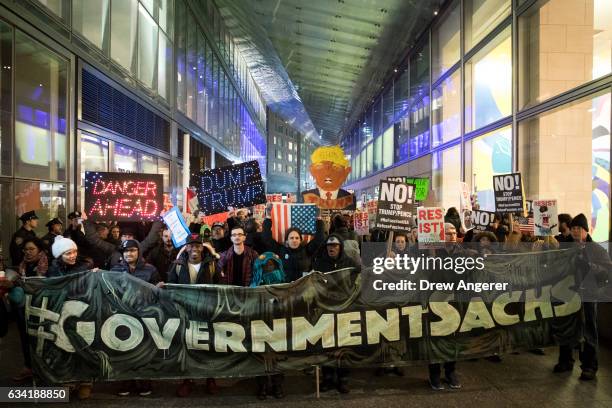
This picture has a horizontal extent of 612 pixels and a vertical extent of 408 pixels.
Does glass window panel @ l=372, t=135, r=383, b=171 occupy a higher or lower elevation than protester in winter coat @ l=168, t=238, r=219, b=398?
higher

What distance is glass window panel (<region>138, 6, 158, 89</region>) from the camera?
14969 millimetres

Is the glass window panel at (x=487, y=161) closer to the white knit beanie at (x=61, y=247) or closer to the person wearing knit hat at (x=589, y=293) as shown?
the person wearing knit hat at (x=589, y=293)

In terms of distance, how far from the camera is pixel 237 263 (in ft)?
18.3

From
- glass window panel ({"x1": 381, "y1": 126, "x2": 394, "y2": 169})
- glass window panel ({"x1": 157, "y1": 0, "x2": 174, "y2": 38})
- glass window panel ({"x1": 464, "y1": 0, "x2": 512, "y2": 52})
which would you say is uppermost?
glass window panel ({"x1": 157, "y1": 0, "x2": 174, "y2": 38})

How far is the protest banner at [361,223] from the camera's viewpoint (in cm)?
1151

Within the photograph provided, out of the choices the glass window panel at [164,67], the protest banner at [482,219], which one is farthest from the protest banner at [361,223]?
the glass window panel at [164,67]

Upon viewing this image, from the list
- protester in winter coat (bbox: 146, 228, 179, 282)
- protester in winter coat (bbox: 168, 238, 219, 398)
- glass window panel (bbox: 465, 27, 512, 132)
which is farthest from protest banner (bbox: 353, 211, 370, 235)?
protester in winter coat (bbox: 168, 238, 219, 398)

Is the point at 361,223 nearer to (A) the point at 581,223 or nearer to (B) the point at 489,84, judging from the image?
(A) the point at 581,223

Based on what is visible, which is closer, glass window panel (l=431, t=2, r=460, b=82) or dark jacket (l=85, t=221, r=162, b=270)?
dark jacket (l=85, t=221, r=162, b=270)

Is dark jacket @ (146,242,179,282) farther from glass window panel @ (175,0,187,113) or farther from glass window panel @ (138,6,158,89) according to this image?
glass window panel @ (175,0,187,113)

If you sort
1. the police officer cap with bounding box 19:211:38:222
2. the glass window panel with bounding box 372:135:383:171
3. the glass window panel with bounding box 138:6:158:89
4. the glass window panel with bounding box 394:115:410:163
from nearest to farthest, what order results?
the police officer cap with bounding box 19:211:38:222 < the glass window panel with bounding box 138:6:158:89 < the glass window panel with bounding box 394:115:410:163 < the glass window panel with bounding box 372:135:383:171

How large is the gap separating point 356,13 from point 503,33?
249 inches

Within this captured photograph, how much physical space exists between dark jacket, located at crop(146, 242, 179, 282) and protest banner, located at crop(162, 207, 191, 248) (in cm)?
81

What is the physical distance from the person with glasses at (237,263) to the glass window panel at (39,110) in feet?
18.2
